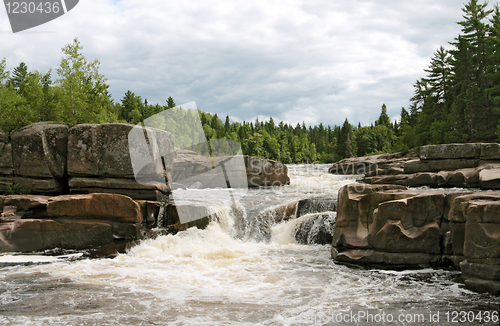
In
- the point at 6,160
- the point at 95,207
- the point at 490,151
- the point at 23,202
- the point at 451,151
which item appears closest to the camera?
the point at 95,207

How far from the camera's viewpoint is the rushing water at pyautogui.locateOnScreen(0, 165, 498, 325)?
5355 millimetres

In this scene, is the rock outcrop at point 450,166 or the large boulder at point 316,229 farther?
the rock outcrop at point 450,166

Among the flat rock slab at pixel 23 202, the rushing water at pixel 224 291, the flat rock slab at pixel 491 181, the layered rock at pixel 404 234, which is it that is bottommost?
the rushing water at pixel 224 291

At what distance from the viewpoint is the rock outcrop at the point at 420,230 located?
20.2ft

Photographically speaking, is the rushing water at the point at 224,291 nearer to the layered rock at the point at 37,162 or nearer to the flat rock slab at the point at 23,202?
the flat rock slab at the point at 23,202

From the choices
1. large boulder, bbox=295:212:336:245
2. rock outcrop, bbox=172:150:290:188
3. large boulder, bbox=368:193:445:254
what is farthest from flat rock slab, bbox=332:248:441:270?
rock outcrop, bbox=172:150:290:188

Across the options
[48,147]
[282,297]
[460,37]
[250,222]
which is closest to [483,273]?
[282,297]

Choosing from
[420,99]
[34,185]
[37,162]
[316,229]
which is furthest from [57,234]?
[420,99]

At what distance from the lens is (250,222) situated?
12453 millimetres

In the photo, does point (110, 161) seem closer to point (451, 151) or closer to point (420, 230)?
point (420, 230)

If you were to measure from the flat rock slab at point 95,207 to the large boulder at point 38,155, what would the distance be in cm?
216

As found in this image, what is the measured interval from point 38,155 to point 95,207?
12.3 ft

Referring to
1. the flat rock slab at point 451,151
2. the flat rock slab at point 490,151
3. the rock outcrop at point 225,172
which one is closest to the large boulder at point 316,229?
the rock outcrop at point 225,172

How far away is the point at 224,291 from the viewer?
6695mm
